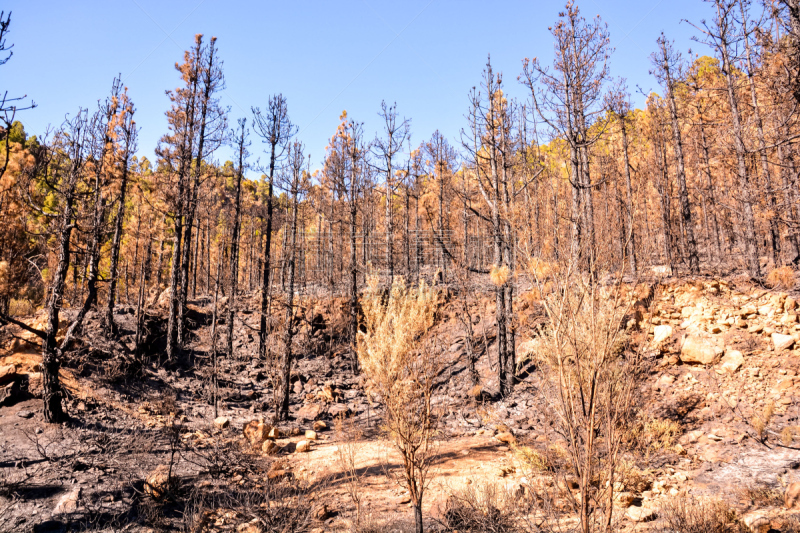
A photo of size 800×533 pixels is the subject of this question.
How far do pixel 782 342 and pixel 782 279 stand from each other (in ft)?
8.21

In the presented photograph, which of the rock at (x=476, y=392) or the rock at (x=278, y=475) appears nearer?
the rock at (x=278, y=475)

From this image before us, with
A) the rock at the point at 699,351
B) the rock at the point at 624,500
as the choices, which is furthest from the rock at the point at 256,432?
the rock at the point at 699,351

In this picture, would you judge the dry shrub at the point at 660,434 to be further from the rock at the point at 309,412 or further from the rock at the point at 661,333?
the rock at the point at 309,412

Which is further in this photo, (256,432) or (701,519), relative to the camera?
(256,432)

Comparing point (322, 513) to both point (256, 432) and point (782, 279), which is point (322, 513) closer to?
point (256, 432)

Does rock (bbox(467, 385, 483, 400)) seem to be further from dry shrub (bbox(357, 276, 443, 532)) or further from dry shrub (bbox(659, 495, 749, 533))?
dry shrub (bbox(357, 276, 443, 532))

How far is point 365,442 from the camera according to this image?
1277cm

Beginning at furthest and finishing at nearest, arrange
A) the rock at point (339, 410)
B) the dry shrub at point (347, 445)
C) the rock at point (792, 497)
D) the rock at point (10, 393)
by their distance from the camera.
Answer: the rock at point (339, 410)
the rock at point (10, 393)
the dry shrub at point (347, 445)
the rock at point (792, 497)

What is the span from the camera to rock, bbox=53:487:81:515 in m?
7.17

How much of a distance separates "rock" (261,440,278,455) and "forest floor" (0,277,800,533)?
4 centimetres

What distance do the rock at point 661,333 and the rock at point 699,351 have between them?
0.53 meters

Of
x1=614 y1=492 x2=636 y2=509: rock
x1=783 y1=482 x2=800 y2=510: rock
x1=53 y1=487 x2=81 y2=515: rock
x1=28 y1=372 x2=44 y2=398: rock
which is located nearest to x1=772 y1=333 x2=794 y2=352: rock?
x1=783 y1=482 x2=800 y2=510: rock

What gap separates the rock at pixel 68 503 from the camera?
23.5ft

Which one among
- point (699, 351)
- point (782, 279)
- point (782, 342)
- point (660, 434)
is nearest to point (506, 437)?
point (660, 434)
